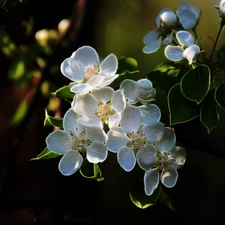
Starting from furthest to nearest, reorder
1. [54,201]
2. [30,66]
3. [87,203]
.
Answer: [87,203], [30,66], [54,201]

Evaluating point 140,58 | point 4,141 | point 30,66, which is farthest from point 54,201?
point 140,58

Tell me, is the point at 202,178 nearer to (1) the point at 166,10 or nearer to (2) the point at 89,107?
(1) the point at 166,10

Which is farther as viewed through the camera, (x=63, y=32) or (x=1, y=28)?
(x=63, y=32)

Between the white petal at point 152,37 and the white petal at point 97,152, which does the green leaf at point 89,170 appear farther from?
the white petal at point 152,37

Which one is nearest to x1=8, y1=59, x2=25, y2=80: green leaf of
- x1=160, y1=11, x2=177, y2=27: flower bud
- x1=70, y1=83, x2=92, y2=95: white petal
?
x1=160, y1=11, x2=177, y2=27: flower bud

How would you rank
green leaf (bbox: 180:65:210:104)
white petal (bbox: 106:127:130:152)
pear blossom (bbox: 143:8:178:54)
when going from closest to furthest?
white petal (bbox: 106:127:130:152)
green leaf (bbox: 180:65:210:104)
pear blossom (bbox: 143:8:178:54)

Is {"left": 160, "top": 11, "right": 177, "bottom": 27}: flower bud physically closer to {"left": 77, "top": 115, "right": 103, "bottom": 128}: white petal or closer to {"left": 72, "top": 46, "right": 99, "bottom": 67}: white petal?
{"left": 72, "top": 46, "right": 99, "bottom": 67}: white petal
